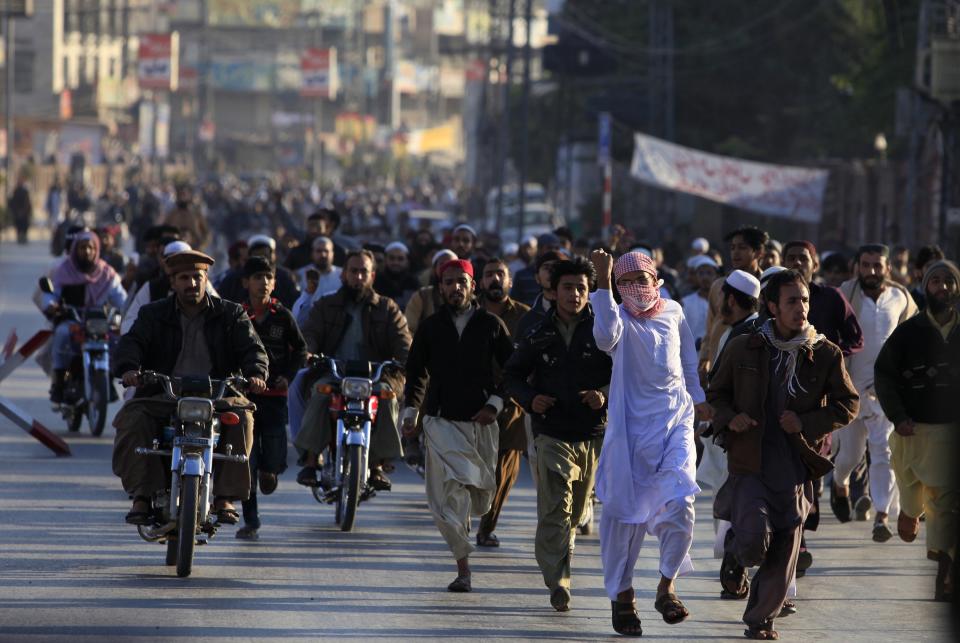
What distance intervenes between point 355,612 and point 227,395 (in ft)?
5.56

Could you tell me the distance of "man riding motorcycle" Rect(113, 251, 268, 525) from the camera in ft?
31.8

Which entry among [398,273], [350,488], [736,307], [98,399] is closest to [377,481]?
[350,488]

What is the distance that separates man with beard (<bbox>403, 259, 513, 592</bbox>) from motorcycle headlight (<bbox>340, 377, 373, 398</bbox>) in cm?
88

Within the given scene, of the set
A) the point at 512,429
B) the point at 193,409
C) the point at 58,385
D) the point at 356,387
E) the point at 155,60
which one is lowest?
the point at 58,385

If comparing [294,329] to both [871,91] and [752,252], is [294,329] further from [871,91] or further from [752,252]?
[871,91]

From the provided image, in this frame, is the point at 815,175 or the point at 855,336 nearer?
the point at 855,336

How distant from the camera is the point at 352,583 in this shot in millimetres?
9805

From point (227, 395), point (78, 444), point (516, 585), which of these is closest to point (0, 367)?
point (78, 444)

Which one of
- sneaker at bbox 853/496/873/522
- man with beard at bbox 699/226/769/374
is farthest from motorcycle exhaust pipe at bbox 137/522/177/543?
sneaker at bbox 853/496/873/522

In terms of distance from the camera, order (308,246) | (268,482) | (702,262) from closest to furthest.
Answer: (268,482) < (702,262) < (308,246)

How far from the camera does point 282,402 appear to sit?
11.5m

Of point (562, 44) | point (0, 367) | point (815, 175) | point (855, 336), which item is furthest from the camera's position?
point (562, 44)

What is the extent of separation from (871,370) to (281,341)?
3.68m

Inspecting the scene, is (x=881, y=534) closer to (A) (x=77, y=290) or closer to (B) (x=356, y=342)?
(B) (x=356, y=342)
